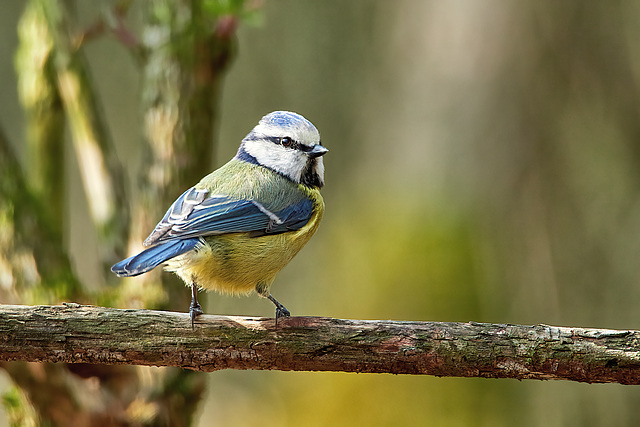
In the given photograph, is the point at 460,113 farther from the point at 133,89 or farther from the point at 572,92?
the point at 133,89

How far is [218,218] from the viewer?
2.13 m

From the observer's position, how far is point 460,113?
423cm

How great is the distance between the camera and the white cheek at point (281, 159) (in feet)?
8.02

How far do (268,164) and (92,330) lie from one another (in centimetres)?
96

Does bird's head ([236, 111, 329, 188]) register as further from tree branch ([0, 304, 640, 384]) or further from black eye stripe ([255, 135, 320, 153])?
tree branch ([0, 304, 640, 384])

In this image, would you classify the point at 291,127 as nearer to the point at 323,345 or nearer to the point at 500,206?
the point at 323,345

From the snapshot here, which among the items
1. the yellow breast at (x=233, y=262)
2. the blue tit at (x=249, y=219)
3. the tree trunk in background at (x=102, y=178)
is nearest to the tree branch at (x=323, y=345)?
the blue tit at (x=249, y=219)

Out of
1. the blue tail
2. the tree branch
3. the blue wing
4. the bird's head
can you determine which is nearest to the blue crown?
the bird's head

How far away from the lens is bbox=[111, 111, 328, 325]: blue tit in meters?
2.06

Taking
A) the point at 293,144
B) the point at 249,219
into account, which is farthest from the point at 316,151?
the point at 249,219

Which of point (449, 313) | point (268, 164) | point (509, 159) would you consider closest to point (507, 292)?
point (449, 313)

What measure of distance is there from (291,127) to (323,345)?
2.89ft

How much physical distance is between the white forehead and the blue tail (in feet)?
1.83

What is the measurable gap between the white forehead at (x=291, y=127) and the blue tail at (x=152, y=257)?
56 cm
